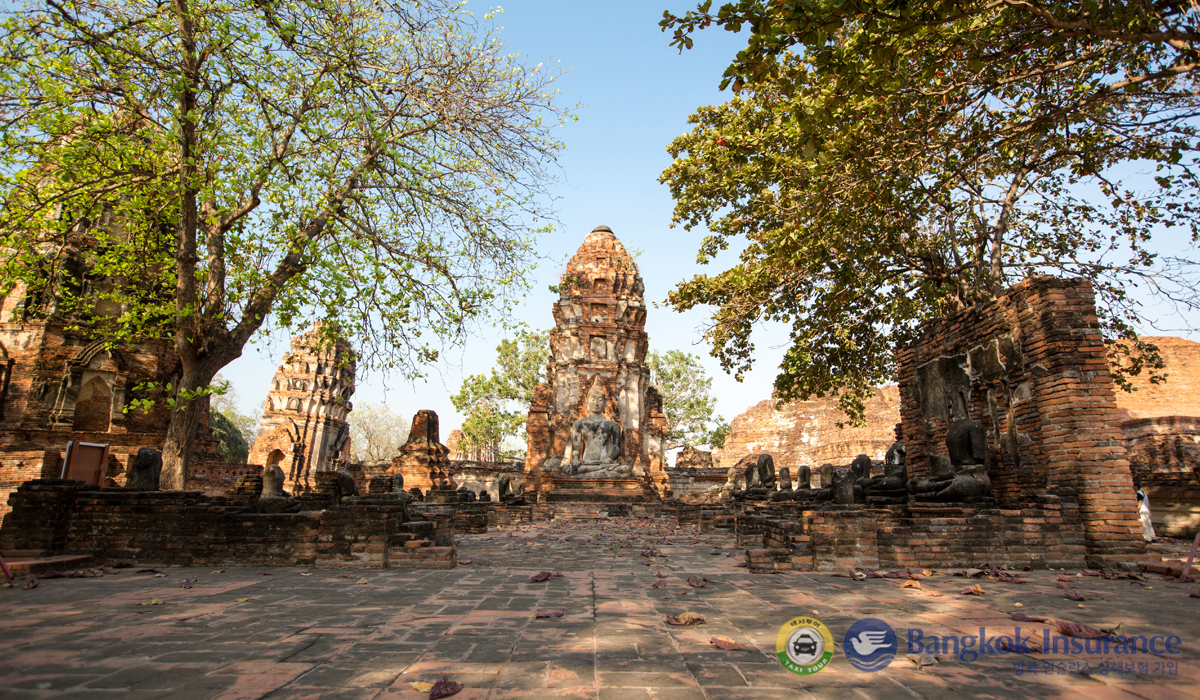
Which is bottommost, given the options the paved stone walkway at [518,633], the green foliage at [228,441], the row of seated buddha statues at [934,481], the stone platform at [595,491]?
the paved stone walkway at [518,633]

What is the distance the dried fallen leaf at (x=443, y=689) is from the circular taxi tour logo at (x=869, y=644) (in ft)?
6.29

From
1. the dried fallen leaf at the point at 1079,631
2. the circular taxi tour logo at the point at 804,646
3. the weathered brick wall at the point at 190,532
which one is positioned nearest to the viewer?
the circular taxi tour logo at the point at 804,646

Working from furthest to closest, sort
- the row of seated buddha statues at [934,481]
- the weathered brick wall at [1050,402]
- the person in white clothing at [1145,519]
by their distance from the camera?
1. the person in white clothing at [1145,519]
2. the row of seated buddha statues at [934,481]
3. the weathered brick wall at [1050,402]

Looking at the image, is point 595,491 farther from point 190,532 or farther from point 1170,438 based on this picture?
point 1170,438

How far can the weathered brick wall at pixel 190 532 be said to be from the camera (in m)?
6.49

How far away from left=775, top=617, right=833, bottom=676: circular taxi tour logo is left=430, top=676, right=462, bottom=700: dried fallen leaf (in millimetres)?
1572

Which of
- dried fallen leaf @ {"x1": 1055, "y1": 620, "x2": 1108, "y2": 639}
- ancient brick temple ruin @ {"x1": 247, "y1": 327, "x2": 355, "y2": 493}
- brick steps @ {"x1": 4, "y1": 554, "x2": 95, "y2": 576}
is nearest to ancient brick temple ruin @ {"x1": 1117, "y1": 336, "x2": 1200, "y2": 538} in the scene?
dried fallen leaf @ {"x1": 1055, "y1": 620, "x2": 1108, "y2": 639}

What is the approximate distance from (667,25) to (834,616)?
13.9 feet

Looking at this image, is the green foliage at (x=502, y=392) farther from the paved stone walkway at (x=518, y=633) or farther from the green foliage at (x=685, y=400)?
the paved stone walkway at (x=518, y=633)

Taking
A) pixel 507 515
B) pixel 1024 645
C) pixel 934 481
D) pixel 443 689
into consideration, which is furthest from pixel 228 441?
pixel 1024 645

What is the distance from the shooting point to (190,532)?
21.6ft

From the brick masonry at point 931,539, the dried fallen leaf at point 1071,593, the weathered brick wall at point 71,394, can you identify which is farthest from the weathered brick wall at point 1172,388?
the weathered brick wall at point 71,394

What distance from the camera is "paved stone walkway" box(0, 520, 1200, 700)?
2.69m

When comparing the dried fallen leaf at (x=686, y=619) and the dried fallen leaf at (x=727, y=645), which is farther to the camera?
the dried fallen leaf at (x=686, y=619)
